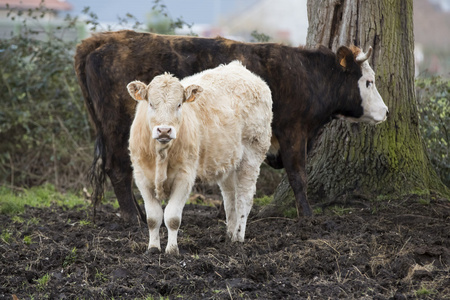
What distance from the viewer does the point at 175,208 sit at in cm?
605

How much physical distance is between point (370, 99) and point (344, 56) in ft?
2.10

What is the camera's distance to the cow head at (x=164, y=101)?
5.57m

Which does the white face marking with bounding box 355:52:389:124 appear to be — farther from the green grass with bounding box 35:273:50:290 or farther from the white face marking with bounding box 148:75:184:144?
the green grass with bounding box 35:273:50:290

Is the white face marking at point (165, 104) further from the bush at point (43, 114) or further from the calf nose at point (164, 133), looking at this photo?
the bush at point (43, 114)

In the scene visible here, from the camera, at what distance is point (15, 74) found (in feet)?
39.2

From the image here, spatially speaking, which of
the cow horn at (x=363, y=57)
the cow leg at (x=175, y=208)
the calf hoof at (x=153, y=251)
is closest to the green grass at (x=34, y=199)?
the calf hoof at (x=153, y=251)

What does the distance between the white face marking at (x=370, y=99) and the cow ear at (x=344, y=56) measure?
0.54ft

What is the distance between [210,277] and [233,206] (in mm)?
2006

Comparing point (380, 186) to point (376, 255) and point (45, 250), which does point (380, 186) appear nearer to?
point (376, 255)

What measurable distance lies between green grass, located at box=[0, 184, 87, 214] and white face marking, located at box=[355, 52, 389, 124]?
13.8ft

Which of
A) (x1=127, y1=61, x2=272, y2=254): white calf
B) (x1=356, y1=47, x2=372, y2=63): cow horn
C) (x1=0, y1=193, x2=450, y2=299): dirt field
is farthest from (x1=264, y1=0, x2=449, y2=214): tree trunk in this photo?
(x1=127, y1=61, x2=272, y2=254): white calf

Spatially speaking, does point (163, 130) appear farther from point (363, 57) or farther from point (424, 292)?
point (363, 57)

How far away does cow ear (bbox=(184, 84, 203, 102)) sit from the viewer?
599 cm

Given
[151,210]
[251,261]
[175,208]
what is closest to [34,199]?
[151,210]
